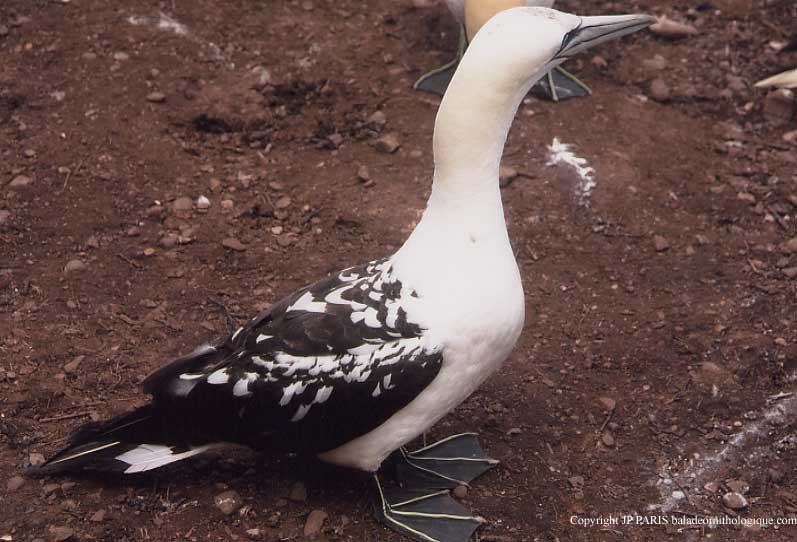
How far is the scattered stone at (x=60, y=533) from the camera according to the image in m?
3.43

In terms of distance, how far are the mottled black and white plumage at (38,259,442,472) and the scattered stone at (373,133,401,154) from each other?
208 centimetres

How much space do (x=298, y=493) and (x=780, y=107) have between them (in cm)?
412

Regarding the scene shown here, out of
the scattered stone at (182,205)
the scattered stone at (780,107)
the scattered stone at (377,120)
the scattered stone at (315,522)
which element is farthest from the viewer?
the scattered stone at (780,107)

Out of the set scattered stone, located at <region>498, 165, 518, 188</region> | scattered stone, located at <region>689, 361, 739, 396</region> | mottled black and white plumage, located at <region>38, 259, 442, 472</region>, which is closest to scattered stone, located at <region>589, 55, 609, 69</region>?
scattered stone, located at <region>498, 165, 518, 188</region>

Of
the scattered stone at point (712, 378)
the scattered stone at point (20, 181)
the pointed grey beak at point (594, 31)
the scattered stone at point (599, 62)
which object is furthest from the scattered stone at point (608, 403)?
the scattered stone at point (20, 181)

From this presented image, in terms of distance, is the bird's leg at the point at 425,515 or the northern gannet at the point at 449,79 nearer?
the bird's leg at the point at 425,515

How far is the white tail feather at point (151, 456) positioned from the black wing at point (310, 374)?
51 millimetres

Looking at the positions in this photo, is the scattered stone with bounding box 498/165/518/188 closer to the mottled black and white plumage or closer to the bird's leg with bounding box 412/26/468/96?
the bird's leg with bounding box 412/26/468/96

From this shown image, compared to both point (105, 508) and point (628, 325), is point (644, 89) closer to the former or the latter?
point (628, 325)

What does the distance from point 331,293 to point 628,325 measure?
1750 millimetres

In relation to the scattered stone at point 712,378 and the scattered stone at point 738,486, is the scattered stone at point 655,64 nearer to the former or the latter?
the scattered stone at point 712,378

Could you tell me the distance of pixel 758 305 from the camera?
468cm

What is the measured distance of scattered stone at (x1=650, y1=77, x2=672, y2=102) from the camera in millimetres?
6148

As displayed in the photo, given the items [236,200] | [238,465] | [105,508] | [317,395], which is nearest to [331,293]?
[317,395]
